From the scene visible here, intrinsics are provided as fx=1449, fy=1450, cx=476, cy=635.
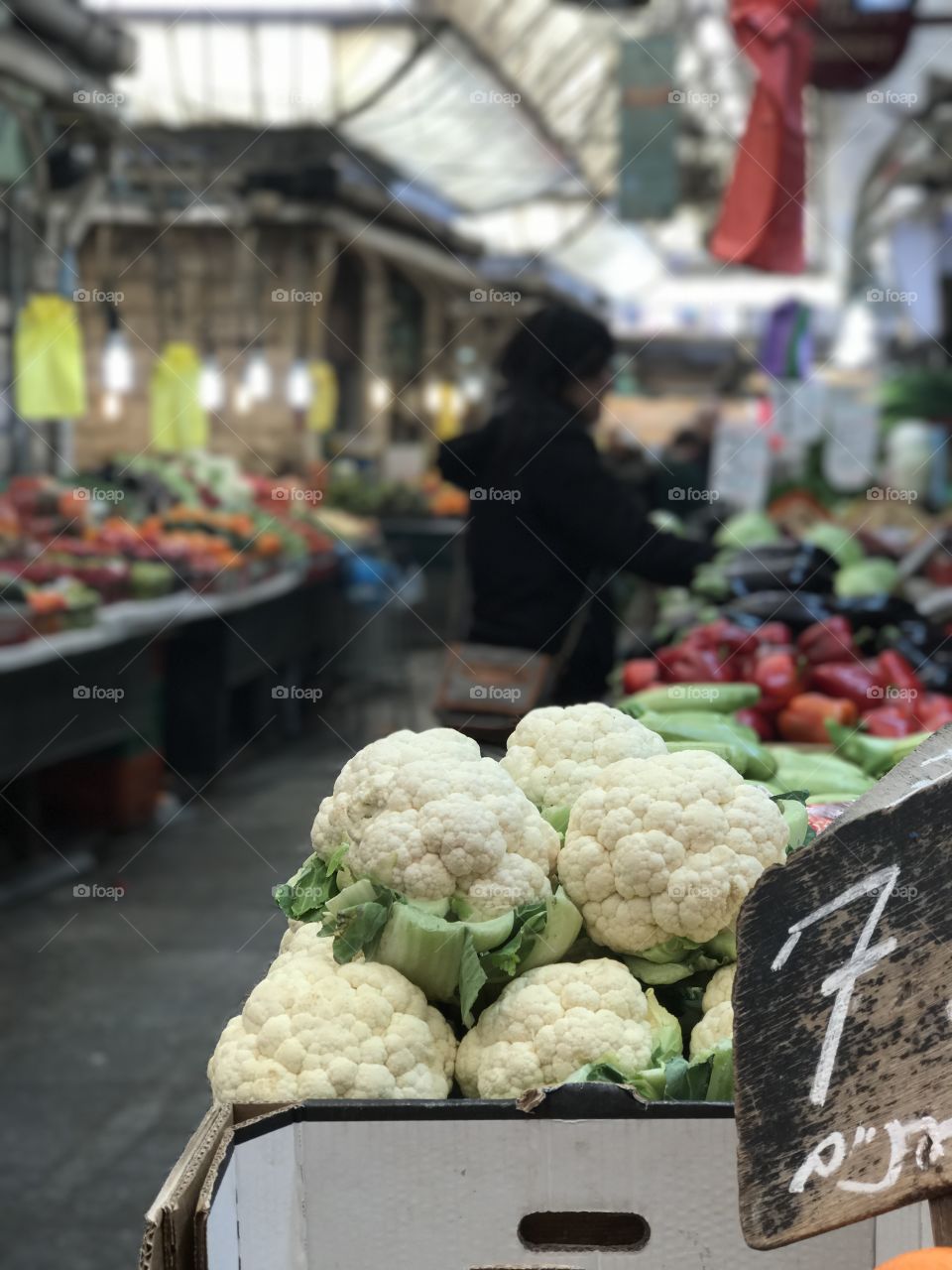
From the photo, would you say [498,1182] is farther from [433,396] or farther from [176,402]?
[433,396]

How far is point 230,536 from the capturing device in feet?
28.0

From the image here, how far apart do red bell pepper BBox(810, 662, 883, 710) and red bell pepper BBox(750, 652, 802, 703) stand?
0.21ft

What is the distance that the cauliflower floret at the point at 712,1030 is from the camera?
4.81 ft

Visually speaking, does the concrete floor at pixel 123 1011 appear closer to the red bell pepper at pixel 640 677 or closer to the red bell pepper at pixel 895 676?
the red bell pepper at pixel 640 677

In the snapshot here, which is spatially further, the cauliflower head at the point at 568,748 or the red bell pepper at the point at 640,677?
the red bell pepper at the point at 640,677

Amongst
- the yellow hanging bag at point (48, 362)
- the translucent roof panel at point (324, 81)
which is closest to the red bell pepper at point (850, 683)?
the yellow hanging bag at point (48, 362)

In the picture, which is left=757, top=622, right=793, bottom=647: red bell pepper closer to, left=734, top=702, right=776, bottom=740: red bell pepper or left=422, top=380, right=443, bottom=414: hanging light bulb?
left=734, top=702, right=776, bottom=740: red bell pepper

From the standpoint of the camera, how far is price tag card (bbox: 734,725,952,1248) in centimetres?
118

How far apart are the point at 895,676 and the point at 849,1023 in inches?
106

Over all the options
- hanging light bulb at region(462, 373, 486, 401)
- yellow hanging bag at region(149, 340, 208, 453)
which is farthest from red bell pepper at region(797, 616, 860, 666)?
hanging light bulb at region(462, 373, 486, 401)

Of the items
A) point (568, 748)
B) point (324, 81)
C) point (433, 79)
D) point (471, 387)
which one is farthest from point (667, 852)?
point (471, 387)

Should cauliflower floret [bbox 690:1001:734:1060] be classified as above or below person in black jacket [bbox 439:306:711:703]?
below

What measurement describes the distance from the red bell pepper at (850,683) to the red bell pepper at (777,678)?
0.21 feet

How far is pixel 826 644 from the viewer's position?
12.8 feet
